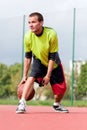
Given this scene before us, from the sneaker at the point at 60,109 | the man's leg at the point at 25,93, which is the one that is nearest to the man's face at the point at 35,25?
the man's leg at the point at 25,93

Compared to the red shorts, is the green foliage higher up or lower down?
lower down

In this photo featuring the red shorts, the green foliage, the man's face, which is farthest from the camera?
the green foliage

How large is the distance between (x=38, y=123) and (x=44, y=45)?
1528 mm

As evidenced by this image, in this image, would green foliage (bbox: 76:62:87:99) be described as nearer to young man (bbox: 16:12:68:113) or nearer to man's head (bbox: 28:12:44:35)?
young man (bbox: 16:12:68:113)

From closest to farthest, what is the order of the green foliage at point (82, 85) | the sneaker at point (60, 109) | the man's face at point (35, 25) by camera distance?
1. the man's face at point (35, 25)
2. the sneaker at point (60, 109)
3. the green foliage at point (82, 85)

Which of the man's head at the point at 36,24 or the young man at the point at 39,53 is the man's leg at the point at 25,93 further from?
the man's head at the point at 36,24

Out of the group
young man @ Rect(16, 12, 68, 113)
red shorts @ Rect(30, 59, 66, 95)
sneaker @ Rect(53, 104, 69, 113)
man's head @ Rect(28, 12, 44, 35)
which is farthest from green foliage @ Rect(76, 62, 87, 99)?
man's head @ Rect(28, 12, 44, 35)

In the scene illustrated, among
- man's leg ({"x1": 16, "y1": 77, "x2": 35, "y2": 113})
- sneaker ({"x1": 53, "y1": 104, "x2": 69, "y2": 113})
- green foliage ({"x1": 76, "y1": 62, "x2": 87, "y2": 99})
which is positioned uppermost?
man's leg ({"x1": 16, "y1": 77, "x2": 35, "y2": 113})

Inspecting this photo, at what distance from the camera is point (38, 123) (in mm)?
5133

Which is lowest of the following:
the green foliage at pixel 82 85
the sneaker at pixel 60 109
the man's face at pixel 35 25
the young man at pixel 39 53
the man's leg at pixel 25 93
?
the green foliage at pixel 82 85

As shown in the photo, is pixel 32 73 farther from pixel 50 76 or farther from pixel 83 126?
pixel 83 126

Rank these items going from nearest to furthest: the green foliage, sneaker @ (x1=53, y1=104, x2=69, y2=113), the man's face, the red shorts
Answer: the man's face → the red shorts → sneaker @ (x1=53, y1=104, x2=69, y2=113) → the green foliage

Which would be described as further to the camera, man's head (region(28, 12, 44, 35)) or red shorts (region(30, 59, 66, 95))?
red shorts (region(30, 59, 66, 95))

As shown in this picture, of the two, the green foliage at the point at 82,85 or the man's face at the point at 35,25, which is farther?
the green foliage at the point at 82,85
